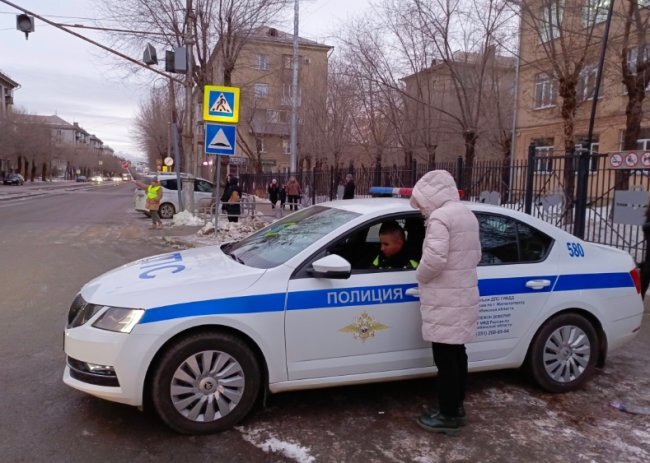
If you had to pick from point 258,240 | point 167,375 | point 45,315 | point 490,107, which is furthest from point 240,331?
point 490,107

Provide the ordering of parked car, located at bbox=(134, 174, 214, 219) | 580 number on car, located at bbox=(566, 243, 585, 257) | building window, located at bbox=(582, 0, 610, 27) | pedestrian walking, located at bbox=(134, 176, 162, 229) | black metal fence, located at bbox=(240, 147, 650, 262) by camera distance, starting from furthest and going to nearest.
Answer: parked car, located at bbox=(134, 174, 214, 219)
pedestrian walking, located at bbox=(134, 176, 162, 229)
building window, located at bbox=(582, 0, 610, 27)
black metal fence, located at bbox=(240, 147, 650, 262)
580 number on car, located at bbox=(566, 243, 585, 257)

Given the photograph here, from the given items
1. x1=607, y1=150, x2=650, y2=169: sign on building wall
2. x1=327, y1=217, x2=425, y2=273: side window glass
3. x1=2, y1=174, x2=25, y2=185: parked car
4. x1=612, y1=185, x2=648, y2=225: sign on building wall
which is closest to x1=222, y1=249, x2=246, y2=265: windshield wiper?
x1=327, y1=217, x2=425, y2=273: side window glass

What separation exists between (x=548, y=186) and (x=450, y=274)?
10783 millimetres

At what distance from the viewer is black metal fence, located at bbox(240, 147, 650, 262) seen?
31.9 ft

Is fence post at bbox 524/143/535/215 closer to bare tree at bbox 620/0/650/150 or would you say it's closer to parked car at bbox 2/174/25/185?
bare tree at bbox 620/0/650/150

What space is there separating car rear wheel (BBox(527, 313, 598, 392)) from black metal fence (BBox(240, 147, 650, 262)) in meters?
5.02

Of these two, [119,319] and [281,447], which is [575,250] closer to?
[281,447]

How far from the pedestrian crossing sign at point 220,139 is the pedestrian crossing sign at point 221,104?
15cm

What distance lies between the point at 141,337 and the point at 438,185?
217 centimetres

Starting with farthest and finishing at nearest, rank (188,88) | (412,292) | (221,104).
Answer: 1. (188,88)
2. (221,104)
3. (412,292)

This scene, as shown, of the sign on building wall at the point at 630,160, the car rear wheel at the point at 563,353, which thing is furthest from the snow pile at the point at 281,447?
the sign on building wall at the point at 630,160

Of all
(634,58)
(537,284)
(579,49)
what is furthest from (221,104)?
(634,58)

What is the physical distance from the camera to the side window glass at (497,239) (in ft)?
13.5

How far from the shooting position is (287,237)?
4.29m
